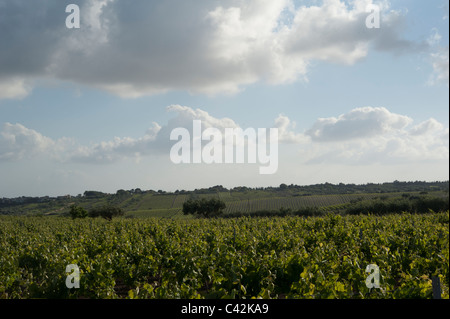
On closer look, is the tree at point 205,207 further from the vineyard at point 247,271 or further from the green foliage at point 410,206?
the vineyard at point 247,271

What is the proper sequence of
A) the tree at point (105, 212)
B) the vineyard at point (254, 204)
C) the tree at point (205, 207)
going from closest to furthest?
1. the tree at point (205, 207)
2. the tree at point (105, 212)
3. the vineyard at point (254, 204)

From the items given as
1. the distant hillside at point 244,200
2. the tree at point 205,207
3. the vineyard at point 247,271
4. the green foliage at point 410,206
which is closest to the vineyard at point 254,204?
the distant hillside at point 244,200

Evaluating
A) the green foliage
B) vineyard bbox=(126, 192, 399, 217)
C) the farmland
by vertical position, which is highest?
the farmland

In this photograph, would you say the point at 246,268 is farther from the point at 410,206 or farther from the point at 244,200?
the point at 244,200

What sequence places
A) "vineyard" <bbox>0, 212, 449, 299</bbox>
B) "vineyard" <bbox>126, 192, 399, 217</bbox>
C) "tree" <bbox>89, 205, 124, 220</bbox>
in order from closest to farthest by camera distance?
"vineyard" <bbox>0, 212, 449, 299</bbox> < "tree" <bbox>89, 205, 124, 220</bbox> < "vineyard" <bbox>126, 192, 399, 217</bbox>

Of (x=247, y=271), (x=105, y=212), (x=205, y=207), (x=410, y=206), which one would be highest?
(x=247, y=271)

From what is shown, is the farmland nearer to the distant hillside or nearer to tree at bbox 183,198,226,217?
tree at bbox 183,198,226,217

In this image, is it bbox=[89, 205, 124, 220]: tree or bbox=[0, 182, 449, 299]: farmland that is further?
bbox=[89, 205, 124, 220]: tree

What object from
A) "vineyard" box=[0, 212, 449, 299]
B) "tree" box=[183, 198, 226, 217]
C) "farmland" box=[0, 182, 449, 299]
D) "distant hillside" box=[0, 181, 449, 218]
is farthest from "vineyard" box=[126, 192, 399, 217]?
"vineyard" box=[0, 212, 449, 299]

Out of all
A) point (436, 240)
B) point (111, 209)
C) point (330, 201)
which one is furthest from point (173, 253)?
point (330, 201)

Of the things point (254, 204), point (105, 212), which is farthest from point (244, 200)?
point (105, 212)

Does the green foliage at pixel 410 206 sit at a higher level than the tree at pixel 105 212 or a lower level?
higher

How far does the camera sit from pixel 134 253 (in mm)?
12703
